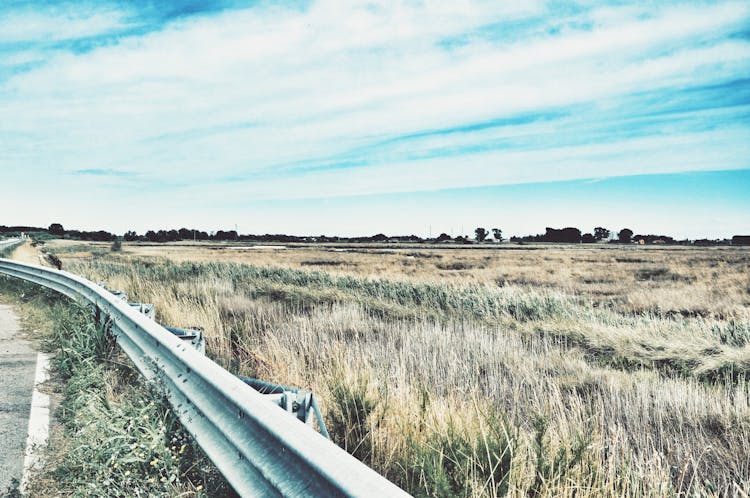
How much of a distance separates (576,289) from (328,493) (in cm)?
2334

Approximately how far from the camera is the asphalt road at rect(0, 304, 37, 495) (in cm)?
350

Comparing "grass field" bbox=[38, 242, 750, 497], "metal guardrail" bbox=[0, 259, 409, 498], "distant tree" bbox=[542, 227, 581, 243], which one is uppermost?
"distant tree" bbox=[542, 227, 581, 243]

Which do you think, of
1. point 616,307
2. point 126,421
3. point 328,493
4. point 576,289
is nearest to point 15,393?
point 126,421

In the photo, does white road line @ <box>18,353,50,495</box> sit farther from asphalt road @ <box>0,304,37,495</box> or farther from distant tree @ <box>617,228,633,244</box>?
distant tree @ <box>617,228,633,244</box>

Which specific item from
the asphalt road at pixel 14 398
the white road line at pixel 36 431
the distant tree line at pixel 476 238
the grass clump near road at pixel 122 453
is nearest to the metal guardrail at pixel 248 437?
the grass clump near road at pixel 122 453

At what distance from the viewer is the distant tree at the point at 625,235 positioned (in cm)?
18399

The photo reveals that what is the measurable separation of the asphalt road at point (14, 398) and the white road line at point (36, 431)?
0.12 ft

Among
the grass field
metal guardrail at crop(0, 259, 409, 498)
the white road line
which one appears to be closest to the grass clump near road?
the white road line

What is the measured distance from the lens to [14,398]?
4.93 metres

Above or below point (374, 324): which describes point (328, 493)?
above

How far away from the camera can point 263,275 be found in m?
23.8

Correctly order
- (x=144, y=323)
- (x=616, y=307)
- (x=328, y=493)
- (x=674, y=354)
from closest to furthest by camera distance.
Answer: (x=328, y=493) < (x=144, y=323) < (x=674, y=354) < (x=616, y=307)

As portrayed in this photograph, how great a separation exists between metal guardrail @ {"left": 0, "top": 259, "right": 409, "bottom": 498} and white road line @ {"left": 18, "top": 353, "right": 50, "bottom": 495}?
80 centimetres

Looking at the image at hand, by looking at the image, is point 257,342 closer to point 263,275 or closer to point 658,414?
point 658,414
